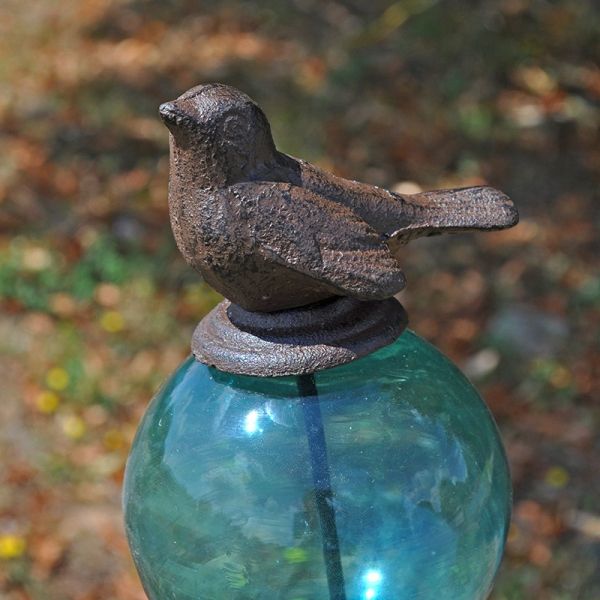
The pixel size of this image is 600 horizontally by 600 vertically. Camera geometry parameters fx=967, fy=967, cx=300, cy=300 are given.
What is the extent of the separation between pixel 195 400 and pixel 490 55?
13.1 ft

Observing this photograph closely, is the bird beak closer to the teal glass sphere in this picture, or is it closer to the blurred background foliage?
the teal glass sphere

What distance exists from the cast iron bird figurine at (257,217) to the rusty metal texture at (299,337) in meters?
0.02

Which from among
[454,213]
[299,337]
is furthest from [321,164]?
[299,337]

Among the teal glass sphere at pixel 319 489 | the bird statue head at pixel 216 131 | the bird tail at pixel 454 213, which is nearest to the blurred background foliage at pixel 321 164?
the teal glass sphere at pixel 319 489

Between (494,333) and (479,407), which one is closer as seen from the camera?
(479,407)

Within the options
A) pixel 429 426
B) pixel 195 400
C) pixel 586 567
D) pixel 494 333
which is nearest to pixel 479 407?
pixel 429 426

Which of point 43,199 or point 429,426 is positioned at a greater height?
point 429,426

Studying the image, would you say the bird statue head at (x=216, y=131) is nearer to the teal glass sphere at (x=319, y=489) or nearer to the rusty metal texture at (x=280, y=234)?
the rusty metal texture at (x=280, y=234)

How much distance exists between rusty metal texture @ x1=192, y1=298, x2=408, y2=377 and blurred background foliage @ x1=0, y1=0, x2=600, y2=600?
167cm

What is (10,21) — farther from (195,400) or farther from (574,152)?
(195,400)

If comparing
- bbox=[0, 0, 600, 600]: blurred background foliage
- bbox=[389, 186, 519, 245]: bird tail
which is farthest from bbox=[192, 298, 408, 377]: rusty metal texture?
bbox=[0, 0, 600, 600]: blurred background foliage

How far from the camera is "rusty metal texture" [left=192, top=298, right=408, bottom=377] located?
1.20m

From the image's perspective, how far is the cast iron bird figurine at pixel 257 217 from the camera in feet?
3.68

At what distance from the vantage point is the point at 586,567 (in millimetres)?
2748
